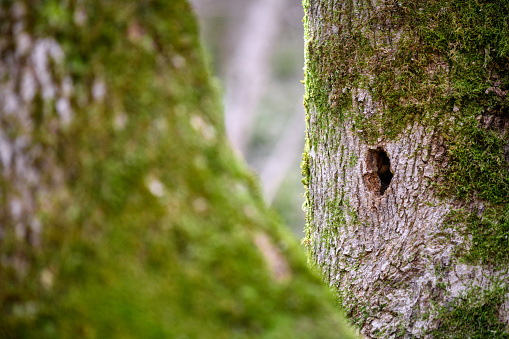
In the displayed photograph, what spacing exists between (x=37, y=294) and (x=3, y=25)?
75 cm

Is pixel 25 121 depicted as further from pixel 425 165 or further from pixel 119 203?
pixel 425 165

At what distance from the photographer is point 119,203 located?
4.00ft

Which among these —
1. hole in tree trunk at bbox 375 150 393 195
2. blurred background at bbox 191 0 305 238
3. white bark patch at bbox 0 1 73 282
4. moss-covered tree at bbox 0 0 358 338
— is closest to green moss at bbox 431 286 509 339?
hole in tree trunk at bbox 375 150 393 195

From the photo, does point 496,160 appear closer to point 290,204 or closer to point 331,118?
point 331,118

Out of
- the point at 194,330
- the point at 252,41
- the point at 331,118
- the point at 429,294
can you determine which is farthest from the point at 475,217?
the point at 252,41

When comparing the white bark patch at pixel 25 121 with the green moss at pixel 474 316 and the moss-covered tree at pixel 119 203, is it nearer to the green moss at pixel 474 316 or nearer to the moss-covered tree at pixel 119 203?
the moss-covered tree at pixel 119 203

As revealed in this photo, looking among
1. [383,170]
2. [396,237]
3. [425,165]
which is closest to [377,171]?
[383,170]

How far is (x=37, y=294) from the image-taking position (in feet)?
3.76

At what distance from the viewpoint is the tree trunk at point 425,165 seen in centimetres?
222

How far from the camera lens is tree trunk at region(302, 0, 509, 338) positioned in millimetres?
2219

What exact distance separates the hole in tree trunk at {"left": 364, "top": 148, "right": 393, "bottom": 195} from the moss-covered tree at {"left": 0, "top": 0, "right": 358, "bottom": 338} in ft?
3.88

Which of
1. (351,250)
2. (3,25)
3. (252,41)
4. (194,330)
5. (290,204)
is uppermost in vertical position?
(252,41)

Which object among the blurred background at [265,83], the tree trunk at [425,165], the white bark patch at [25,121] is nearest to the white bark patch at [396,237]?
the tree trunk at [425,165]

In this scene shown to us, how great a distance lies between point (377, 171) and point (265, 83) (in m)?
11.2
